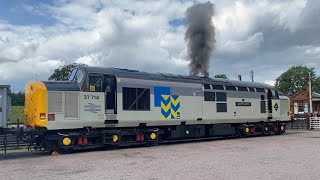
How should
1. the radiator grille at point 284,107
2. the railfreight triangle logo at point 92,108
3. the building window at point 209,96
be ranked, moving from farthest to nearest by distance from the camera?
the radiator grille at point 284,107
the building window at point 209,96
the railfreight triangle logo at point 92,108

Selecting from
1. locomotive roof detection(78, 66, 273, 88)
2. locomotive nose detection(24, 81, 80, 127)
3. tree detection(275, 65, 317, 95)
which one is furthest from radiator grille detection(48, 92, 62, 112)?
tree detection(275, 65, 317, 95)

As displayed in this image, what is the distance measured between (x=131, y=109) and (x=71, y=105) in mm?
3011

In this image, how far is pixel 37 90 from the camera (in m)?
15.5

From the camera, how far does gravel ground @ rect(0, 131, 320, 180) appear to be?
33.3ft

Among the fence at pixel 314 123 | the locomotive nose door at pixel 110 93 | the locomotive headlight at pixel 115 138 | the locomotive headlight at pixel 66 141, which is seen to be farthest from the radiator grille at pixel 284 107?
the locomotive headlight at pixel 66 141

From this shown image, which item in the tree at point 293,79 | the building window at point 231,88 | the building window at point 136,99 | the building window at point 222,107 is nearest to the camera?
the building window at point 136,99

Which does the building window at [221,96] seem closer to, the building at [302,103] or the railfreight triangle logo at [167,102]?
the railfreight triangle logo at [167,102]

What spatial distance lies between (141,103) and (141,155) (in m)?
3.95

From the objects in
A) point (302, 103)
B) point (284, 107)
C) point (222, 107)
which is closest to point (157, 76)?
point (222, 107)

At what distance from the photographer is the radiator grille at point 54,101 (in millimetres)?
15238

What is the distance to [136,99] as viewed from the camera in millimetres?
18031

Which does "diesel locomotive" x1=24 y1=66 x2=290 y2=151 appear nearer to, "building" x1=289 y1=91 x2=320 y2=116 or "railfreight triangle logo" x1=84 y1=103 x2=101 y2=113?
"railfreight triangle logo" x1=84 y1=103 x2=101 y2=113

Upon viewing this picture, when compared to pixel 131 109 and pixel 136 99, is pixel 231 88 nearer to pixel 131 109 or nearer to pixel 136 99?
pixel 136 99

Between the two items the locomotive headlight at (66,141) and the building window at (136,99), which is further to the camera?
the building window at (136,99)
